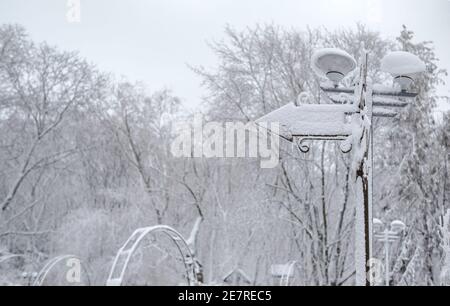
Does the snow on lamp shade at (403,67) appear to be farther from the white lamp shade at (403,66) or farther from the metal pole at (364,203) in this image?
the metal pole at (364,203)

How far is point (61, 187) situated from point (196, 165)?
6734mm

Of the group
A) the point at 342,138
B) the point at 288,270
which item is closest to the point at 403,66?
the point at 342,138

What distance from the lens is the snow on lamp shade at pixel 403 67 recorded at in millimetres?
3904

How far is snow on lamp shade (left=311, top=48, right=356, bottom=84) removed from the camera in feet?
12.7

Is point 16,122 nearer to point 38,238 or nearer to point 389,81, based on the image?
point 38,238

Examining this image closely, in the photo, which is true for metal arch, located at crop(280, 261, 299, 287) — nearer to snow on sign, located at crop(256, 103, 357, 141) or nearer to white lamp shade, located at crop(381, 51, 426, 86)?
white lamp shade, located at crop(381, 51, 426, 86)

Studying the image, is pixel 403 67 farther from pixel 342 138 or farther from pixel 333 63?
pixel 342 138

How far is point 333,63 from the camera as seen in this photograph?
12.8ft

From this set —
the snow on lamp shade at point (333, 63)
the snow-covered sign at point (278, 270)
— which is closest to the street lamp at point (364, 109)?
the snow on lamp shade at point (333, 63)

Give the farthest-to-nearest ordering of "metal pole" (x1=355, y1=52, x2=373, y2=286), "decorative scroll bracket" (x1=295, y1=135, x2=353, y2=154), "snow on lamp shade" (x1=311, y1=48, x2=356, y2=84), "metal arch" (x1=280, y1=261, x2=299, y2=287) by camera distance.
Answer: "metal arch" (x1=280, y1=261, x2=299, y2=287)
"snow on lamp shade" (x1=311, y1=48, x2=356, y2=84)
"decorative scroll bracket" (x1=295, y1=135, x2=353, y2=154)
"metal pole" (x1=355, y1=52, x2=373, y2=286)

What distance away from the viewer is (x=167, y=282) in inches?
640

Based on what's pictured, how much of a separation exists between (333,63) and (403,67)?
58cm

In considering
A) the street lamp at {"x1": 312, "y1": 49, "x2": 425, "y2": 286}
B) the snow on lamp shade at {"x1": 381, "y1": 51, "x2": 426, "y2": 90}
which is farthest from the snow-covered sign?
the snow on lamp shade at {"x1": 381, "y1": 51, "x2": 426, "y2": 90}
